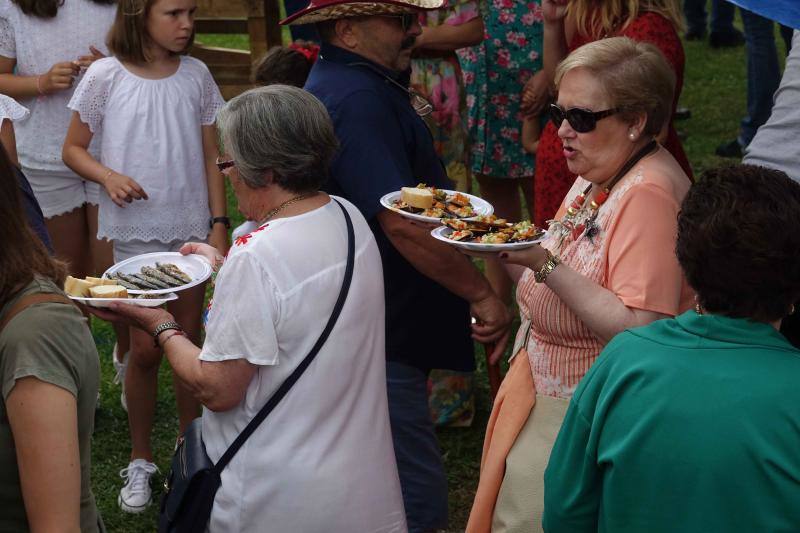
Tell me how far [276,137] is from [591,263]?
95 centimetres

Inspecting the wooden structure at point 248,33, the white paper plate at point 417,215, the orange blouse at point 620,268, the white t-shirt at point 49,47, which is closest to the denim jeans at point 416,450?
the white paper plate at point 417,215

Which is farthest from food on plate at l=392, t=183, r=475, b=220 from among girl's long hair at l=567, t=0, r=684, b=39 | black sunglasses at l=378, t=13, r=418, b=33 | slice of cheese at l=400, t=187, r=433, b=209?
girl's long hair at l=567, t=0, r=684, b=39

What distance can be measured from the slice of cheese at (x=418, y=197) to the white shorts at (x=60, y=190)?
7.10 ft

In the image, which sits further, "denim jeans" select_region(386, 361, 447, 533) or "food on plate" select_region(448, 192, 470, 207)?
"denim jeans" select_region(386, 361, 447, 533)

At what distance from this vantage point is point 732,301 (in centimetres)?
222

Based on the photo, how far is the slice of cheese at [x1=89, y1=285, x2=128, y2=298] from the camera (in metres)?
3.27

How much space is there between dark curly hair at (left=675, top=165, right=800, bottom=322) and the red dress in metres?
1.82

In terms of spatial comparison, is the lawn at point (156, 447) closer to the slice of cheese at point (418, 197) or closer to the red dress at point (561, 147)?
the red dress at point (561, 147)

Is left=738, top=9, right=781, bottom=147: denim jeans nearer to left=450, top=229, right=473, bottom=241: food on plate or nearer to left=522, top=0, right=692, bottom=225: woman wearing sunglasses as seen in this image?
left=522, top=0, right=692, bottom=225: woman wearing sunglasses

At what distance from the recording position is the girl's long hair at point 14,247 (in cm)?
249

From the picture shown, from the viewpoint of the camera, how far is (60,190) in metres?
5.13

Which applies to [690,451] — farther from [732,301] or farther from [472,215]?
[472,215]

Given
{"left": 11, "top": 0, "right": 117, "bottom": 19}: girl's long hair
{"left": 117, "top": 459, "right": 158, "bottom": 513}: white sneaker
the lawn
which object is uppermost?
{"left": 11, "top": 0, "right": 117, "bottom": 19}: girl's long hair

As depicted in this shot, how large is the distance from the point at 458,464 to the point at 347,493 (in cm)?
219
